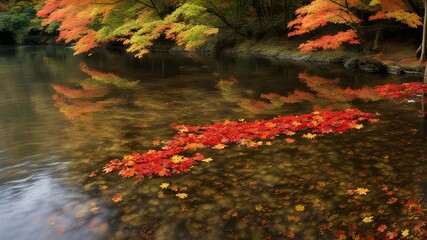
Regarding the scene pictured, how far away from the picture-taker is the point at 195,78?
1784 centimetres

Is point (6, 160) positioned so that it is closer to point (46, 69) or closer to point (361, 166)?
point (361, 166)

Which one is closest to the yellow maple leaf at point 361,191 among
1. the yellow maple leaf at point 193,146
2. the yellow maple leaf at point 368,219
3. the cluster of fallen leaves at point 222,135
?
the yellow maple leaf at point 368,219

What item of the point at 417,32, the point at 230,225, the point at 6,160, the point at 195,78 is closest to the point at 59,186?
the point at 6,160

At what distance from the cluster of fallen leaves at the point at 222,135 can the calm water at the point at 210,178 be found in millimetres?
273


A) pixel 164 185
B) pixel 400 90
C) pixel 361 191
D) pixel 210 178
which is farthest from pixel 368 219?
pixel 400 90

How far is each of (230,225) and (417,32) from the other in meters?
18.3

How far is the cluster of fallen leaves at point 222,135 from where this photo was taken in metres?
6.95

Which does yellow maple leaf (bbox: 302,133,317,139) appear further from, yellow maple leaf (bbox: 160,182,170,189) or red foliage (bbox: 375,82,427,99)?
red foliage (bbox: 375,82,427,99)

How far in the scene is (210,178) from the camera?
6.41 m

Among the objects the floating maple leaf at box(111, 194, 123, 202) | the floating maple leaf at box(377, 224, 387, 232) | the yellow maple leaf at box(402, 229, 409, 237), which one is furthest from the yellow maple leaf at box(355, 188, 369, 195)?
the floating maple leaf at box(111, 194, 123, 202)

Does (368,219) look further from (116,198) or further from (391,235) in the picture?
(116,198)

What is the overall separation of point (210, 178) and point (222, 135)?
7.23ft

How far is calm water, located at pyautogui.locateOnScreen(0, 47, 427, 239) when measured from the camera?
496 cm

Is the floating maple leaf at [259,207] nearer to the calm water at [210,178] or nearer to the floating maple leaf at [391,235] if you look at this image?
the calm water at [210,178]
